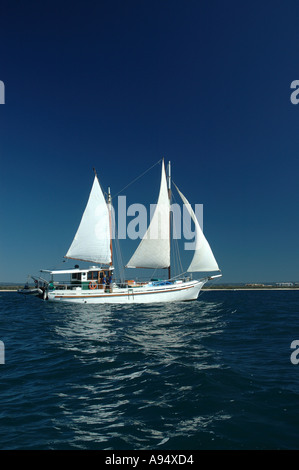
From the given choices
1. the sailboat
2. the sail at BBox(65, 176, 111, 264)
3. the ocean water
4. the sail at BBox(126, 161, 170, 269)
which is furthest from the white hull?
the ocean water

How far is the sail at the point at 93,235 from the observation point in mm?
43656

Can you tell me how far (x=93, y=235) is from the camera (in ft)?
144

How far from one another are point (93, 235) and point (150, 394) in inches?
1478

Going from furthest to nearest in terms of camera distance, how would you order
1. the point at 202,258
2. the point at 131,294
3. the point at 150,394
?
the point at 202,258 → the point at 131,294 → the point at 150,394

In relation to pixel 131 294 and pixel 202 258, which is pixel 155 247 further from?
pixel 131 294

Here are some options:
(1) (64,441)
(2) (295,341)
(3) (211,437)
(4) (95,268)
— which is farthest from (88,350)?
(4) (95,268)

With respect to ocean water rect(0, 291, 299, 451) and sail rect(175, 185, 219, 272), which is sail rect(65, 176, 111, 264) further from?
ocean water rect(0, 291, 299, 451)

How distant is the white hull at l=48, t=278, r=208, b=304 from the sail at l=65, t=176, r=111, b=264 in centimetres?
625

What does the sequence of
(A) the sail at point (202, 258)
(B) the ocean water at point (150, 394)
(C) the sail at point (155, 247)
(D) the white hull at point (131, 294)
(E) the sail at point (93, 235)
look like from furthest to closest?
(E) the sail at point (93, 235) < (C) the sail at point (155, 247) < (A) the sail at point (202, 258) < (D) the white hull at point (131, 294) < (B) the ocean water at point (150, 394)

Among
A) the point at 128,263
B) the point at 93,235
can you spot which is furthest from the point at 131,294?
the point at 93,235

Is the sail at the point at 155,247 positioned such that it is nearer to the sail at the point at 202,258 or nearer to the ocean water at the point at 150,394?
the sail at the point at 202,258

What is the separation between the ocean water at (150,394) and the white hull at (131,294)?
2349 centimetres

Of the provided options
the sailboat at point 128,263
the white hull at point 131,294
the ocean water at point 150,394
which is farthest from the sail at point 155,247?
the ocean water at point 150,394
